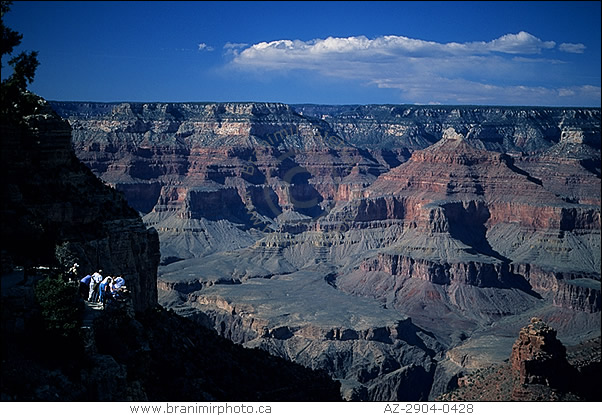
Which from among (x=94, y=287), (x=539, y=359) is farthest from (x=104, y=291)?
(x=539, y=359)

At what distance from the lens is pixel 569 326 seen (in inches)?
4739

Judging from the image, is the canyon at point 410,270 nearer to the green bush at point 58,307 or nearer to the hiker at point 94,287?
the hiker at point 94,287

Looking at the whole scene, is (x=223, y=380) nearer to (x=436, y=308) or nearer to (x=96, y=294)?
(x=96, y=294)

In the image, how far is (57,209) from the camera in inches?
1309

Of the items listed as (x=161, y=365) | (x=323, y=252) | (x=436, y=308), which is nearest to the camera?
(x=161, y=365)

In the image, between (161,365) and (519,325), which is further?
(519,325)

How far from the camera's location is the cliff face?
29.5m

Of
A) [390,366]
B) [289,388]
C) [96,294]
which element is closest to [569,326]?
[390,366]

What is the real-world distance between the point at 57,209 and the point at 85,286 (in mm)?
5889

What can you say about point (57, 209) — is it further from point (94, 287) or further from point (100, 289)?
point (100, 289)

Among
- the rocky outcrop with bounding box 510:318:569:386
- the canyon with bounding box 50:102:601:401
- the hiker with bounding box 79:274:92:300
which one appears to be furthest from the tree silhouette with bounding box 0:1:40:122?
the canyon with bounding box 50:102:601:401

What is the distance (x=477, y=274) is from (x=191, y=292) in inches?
1826

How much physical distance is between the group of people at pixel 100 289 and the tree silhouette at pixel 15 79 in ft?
24.2

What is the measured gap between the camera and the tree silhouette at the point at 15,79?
1219 inches
